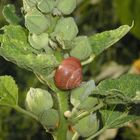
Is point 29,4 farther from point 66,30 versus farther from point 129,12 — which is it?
point 129,12

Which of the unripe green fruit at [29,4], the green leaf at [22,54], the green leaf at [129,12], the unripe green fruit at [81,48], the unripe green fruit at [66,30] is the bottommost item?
the green leaf at [129,12]

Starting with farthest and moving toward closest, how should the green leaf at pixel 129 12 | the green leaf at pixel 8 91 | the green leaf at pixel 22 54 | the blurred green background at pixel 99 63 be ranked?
the green leaf at pixel 129 12 → the blurred green background at pixel 99 63 → the green leaf at pixel 8 91 → the green leaf at pixel 22 54

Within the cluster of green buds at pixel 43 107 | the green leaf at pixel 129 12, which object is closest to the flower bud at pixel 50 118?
the cluster of green buds at pixel 43 107

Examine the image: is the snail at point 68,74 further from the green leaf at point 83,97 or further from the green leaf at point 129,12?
the green leaf at point 129,12

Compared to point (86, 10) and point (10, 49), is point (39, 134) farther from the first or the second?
point (10, 49)

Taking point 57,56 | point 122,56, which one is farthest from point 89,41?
point 122,56

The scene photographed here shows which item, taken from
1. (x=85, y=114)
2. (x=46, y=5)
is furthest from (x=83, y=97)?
(x=46, y=5)
